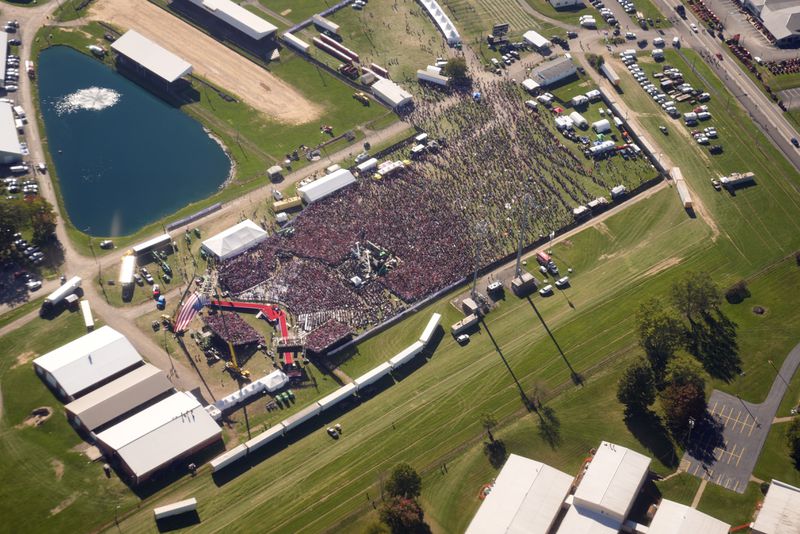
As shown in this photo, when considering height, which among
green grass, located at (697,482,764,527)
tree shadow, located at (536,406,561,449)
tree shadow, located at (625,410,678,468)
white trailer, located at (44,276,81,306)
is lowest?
green grass, located at (697,482,764,527)

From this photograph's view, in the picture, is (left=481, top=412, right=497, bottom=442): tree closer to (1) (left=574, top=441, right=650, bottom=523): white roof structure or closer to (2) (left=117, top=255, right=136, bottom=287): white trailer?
(1) (left=574, top=441, right=650, bottom=523): white roof structure

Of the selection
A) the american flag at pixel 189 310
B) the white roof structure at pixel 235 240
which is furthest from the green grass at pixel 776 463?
the white roof structure at pixel 235 240

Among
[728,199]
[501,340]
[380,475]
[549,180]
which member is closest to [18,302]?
[380,475]

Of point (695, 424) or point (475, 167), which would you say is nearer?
point (695, 424)

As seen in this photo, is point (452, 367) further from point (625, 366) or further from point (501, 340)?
point (625, 366)

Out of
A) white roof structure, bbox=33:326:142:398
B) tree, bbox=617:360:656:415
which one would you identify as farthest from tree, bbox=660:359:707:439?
white roof structure, bbox=33:326:142:398

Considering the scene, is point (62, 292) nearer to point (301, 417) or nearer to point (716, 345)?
point (301, 417)
